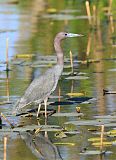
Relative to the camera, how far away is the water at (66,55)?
10609 mm

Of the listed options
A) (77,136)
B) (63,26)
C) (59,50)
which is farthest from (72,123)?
(63,26)

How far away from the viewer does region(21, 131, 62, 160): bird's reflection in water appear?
32.1 ft

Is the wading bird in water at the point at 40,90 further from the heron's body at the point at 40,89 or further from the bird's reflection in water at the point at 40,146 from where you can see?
the bird's reflection in water at the point at 40,146

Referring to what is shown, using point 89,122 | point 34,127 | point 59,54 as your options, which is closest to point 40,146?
point 34,127

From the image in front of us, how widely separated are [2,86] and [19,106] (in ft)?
9.93

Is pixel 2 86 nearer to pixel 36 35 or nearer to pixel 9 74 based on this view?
pixel 9 74

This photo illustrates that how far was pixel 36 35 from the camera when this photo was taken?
76.2 feet

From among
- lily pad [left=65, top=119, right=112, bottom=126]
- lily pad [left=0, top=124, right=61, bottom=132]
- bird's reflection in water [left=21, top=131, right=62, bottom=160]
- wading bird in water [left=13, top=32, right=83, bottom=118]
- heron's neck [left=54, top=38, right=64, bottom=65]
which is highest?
heron's neck [left=54, top=38, right=64, bottom=65]

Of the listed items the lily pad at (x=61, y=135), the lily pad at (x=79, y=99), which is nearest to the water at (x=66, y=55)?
the lily pad at (x=61, y=135)

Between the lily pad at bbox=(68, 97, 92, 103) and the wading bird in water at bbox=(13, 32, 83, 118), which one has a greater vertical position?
the wading bird in water at bbox=(13, 32, 83, 118)

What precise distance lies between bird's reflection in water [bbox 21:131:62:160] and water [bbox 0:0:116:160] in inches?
3.0

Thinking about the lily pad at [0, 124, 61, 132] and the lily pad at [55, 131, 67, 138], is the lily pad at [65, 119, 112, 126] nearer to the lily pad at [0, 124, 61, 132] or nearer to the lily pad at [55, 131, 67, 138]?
the lily pad at [0, 124, 61, 132]

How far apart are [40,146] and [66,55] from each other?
8.56 m

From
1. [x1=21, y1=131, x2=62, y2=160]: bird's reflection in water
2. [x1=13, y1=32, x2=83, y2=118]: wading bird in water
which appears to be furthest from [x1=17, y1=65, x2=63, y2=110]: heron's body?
[x1=21, y1=131, x2=62, y2=160]: bird's reflection in water
